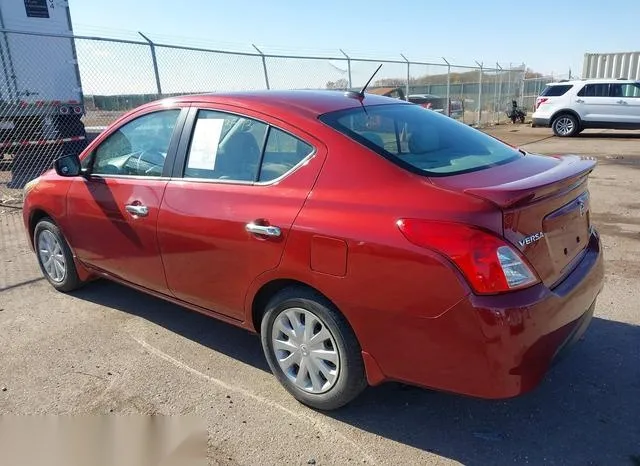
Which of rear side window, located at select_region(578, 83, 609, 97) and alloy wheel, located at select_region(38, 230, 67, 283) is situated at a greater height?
rear side window, located at select_region(578, 83, 609, 97)

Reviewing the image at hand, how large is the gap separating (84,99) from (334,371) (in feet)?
35.4

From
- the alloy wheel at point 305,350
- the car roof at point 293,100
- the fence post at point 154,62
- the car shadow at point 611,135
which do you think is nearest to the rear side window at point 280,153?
the car roof at point 293,100

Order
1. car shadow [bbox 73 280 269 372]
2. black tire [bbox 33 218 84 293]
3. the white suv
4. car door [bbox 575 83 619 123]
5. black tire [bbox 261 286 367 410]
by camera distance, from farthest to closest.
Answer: car door [bbox 575 83 619 123]
the white suv
black tire [bbox 33 218 84 293]
car shadow [bbox 73 280 269 372]
black tire [bbox 261 286 367 410]

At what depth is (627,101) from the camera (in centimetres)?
1652

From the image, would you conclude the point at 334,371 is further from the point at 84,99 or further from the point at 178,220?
the point at 84,99

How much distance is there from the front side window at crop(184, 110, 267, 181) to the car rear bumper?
133 cm

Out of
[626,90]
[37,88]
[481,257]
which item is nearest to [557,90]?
[626,90]

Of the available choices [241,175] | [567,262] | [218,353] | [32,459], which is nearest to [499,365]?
[567,262]

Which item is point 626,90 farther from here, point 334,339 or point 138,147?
point 334,339

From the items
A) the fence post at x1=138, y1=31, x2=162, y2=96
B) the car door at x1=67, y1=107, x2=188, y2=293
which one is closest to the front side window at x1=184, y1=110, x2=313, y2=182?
the car door at x1=67, y1=107, x2=188, y2=293

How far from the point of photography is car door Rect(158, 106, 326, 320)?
9.27 ft

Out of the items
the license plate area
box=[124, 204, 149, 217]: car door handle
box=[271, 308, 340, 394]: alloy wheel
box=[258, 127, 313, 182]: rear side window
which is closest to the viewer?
the license plate area

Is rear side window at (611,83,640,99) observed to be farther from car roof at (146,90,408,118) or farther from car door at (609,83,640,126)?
car roof at (146,90,408,118)

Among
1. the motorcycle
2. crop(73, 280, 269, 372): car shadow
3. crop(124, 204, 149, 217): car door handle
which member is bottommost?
the motorcycle
